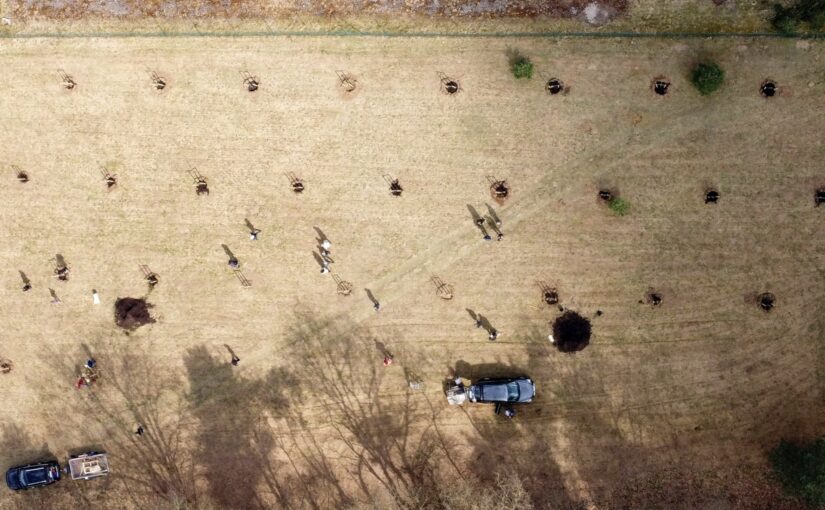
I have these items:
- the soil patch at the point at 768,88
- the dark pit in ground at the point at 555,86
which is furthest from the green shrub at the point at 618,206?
the soil patch at the point at 768,88

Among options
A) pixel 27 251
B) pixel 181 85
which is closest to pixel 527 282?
pixel 181 85

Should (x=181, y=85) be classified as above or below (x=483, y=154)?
above

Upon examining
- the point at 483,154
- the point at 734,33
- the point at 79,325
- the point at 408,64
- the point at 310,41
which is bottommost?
the point at 79,325

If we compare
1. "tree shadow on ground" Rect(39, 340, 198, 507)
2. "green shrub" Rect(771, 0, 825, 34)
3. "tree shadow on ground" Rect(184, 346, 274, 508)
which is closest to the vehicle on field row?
"tree shadow on ground" Rect(39, 340, 198, 507)

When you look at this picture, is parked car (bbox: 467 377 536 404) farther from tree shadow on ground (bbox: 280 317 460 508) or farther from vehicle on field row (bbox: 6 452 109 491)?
vehicle on field row (bbox: 6 452 109 491)

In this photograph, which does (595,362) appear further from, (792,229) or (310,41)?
(310,41)
